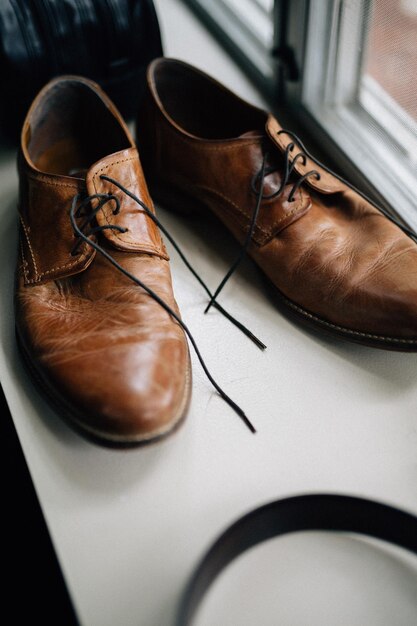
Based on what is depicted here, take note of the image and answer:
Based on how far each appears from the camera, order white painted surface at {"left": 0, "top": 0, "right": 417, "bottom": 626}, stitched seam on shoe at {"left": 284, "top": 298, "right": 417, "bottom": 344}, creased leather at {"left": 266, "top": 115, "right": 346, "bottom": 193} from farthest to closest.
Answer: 1. creased leather at {"left": 266, "top": 115, "right": 346, "bottom": 193}
2. stitched seam on shoe at {"left": 284, "top": 298, "right": 417, "bottom": 344}
3. white painted surface at {"left": 0, "top": 0, "right": 417, "bottom": 626}

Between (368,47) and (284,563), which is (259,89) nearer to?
(368,47)

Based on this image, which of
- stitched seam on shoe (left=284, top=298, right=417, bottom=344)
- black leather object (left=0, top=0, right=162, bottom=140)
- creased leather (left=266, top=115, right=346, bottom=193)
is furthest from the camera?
black leather object (left=0, top=0, right=162, bottom=140)

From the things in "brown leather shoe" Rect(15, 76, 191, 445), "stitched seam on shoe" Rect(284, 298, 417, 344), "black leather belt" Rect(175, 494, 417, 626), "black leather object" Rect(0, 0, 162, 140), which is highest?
"black leather object" Rect(0, 0, 162, 140)

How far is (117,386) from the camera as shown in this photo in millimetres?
610

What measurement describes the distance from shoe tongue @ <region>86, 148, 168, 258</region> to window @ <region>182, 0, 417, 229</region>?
342mm

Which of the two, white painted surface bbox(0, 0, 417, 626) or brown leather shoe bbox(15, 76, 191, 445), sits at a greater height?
brown leather shoe bbox(15, 76, 191, 445)

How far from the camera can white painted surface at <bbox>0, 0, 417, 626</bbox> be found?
0.58m

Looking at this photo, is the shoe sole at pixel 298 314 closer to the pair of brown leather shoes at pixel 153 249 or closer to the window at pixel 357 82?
the pair of brown leather shoes at pixel 153 249

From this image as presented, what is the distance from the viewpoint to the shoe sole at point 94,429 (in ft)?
1.96

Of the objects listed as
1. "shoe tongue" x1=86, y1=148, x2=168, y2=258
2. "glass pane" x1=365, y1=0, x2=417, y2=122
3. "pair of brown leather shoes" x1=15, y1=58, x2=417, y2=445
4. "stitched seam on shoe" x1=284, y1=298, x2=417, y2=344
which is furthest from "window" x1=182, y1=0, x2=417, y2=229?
"shoe tongue" x1=86, y1=148, x2=168, y2=258

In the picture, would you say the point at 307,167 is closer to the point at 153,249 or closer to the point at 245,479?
the point at 153,249

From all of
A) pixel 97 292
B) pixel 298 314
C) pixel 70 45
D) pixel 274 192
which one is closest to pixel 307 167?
pixel 274 192

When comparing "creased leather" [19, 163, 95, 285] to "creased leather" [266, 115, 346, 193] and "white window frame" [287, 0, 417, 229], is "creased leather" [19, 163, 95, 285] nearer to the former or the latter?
"creased leather" [266, 115, 346, 193]

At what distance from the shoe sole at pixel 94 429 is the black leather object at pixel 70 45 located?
0.46 metres
